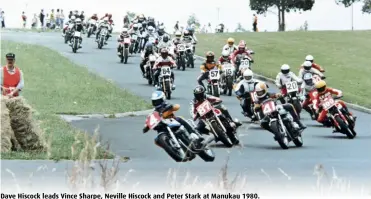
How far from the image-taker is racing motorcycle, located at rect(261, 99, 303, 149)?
931 inches

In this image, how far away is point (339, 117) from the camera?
86.4 feet

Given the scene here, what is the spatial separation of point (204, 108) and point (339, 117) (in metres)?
4.46

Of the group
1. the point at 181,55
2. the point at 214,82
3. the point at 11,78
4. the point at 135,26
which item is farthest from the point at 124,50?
the point at 11,78

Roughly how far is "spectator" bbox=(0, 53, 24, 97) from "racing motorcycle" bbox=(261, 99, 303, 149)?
5.54 metres

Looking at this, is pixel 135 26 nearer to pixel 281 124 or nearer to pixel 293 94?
pixel 293 94

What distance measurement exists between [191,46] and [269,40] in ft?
74.4

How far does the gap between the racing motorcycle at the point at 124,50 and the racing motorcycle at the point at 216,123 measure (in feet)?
88.2

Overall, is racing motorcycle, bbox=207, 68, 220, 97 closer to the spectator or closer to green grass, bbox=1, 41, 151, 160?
green grass, bbox=1, 41, 151, 160

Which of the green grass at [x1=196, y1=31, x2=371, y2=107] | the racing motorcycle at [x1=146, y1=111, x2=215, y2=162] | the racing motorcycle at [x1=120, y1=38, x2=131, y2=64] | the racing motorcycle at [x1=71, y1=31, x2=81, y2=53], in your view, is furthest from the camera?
the racing motorcycle at [x1=71, y1=31, x2=81, y2=53]

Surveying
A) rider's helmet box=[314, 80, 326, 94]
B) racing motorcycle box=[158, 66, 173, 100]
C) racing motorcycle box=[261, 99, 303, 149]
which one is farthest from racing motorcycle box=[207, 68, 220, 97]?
racing motorcycle box=[261, 99, 303, 149]

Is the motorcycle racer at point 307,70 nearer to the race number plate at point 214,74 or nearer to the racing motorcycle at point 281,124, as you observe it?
the race number plate at point 214,74

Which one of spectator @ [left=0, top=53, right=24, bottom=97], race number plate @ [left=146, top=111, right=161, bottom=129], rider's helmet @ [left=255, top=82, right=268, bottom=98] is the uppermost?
spectator @ [left=0, top=53, right=24, bottom=97]

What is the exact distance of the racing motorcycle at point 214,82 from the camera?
35344 millimetres

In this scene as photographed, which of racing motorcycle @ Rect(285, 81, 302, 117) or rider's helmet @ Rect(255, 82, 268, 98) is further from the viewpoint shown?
racing motorcycle @ Rect(285, 81, 302, 117)
